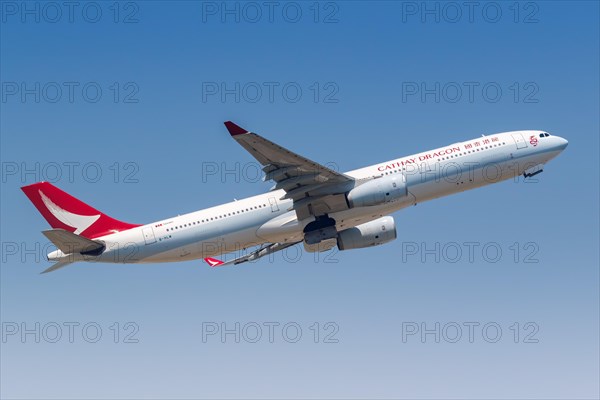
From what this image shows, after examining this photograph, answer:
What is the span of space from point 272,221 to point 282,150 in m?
6.44

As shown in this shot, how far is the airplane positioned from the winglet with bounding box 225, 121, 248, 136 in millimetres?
5681

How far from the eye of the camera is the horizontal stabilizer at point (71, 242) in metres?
55.2

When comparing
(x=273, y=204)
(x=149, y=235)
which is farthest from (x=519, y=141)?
(x=149, y=235)

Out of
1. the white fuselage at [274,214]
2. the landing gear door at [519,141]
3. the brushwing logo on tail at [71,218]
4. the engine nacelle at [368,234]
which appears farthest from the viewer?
the engine nacelle at [368,234]

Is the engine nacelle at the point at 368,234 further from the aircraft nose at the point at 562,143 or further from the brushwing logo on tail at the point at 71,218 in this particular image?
the brushwing logo on tail at the point at 71,218

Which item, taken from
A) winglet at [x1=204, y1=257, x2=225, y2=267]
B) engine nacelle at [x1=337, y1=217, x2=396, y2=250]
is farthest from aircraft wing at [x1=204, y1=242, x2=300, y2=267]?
engine nacelle at [x1=337, y1=217, x2=396, y2=250]

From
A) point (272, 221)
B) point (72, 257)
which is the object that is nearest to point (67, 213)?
point (72, 257)

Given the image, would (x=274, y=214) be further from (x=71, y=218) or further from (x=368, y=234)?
(x=71, y=218)

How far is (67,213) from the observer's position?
60500mm

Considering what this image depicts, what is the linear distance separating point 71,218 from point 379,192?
827 inches

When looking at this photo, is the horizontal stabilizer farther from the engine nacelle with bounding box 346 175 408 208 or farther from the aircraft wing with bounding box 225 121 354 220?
the engine nacelle with bounding box 346 175 408 208

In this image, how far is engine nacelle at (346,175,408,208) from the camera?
2215 inches

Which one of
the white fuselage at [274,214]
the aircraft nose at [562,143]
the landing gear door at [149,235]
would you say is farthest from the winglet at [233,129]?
the aircraft nose at [562,143]

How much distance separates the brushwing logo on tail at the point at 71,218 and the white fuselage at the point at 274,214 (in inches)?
67.0
